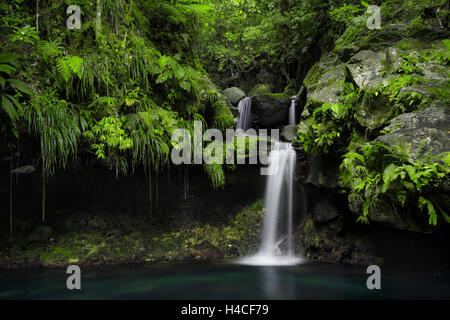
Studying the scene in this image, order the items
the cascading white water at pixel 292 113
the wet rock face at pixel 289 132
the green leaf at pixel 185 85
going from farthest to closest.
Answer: the cascading white water at pixel 292 113, the wet rock face at pixel 289 132, the green leaf at pixel 185 85

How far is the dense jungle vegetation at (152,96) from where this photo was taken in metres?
4.28

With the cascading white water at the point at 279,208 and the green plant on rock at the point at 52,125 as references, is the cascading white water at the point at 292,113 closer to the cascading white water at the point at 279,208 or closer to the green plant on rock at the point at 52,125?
the cascading white water at the point at 279,208

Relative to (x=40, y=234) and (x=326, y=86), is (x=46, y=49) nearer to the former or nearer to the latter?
(x=40, y=234)

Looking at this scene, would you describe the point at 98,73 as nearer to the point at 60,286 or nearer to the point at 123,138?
the point at 123,138

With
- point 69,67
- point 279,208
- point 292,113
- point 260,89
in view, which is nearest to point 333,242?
point 279,208

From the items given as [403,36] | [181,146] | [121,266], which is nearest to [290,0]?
[403,36]

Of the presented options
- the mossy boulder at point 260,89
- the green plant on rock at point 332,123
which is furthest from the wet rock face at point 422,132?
the mossy boulder at point 260,89

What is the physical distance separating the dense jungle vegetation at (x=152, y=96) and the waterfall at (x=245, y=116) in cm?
382

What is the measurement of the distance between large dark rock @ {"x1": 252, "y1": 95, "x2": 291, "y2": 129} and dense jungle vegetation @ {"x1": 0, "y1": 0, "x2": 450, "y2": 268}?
326 centimetres

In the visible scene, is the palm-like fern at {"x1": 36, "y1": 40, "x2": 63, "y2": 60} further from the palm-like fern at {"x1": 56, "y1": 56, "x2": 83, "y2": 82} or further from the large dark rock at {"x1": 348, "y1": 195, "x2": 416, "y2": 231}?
the large dark rock at {"x1": 348, "y1": 195, "x2": 416, "y2": 231}

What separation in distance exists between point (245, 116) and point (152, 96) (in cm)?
587

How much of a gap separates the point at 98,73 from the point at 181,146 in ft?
6.78

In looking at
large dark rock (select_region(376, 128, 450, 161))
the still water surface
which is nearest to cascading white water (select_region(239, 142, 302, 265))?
the still water surface

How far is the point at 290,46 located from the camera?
41.2ft
